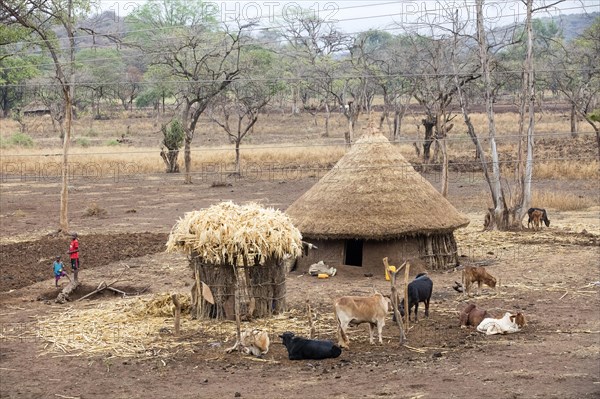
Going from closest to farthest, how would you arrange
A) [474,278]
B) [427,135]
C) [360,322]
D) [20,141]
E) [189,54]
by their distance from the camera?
1. [360,322]
2. [474,278]
3. [427,135]
4. [189,54]
5. [20,141]

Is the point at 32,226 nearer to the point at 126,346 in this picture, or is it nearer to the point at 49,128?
the point at 126,346

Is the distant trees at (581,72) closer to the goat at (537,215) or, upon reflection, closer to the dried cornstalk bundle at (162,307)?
the goat at (537,215)

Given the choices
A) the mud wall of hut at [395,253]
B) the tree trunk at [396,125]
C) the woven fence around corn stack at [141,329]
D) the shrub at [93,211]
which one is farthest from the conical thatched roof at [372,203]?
the tree trunk at [396,125]

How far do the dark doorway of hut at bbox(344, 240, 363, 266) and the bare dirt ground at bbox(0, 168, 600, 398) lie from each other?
119 cm

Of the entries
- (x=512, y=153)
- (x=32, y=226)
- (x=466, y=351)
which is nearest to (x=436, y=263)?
(x=466, y=351)

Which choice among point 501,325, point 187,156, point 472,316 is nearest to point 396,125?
point 187,156

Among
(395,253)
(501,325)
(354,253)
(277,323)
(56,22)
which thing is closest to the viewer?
(501,325)

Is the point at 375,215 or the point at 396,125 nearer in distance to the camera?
the point at 375,215

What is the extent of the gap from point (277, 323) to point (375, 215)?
4.76 m

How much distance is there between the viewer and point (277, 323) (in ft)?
45.8

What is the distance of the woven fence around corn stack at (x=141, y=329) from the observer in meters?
12.6

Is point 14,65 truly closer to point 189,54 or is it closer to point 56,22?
point 189,54

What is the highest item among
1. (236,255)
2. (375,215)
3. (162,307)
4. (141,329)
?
(375,215)

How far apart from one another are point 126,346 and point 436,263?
8.05 metres
